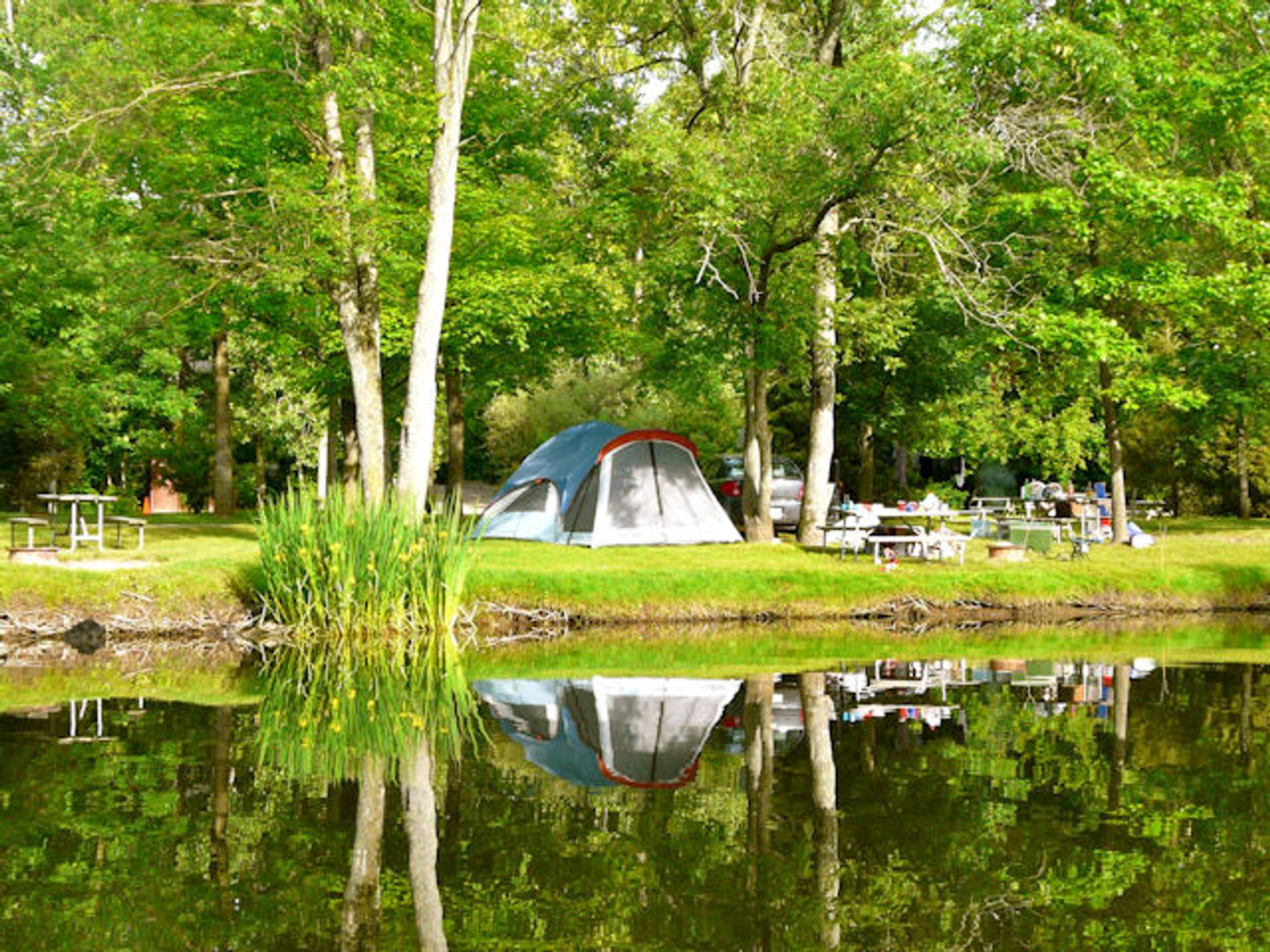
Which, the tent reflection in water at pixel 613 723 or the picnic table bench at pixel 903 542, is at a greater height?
the picnic table bench at pixel 903 542

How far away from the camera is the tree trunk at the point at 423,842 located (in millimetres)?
5110

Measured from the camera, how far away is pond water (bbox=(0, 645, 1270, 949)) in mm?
5152

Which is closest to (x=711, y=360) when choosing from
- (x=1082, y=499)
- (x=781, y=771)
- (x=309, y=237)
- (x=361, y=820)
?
(x=309, y=237)

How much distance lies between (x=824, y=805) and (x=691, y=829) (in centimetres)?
87

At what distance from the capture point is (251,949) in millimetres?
4816

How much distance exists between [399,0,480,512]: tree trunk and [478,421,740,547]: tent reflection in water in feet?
9.36

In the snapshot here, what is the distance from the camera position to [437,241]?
1742 centimetres

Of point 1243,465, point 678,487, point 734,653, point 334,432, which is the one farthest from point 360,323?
point 1243,465

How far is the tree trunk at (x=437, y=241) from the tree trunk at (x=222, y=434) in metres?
9.81

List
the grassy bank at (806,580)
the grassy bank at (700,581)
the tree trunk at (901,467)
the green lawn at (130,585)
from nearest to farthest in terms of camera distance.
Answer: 1. the green lawn at (130,585)
2. the grassy bank at (700,581)
3. the grassy bank at (806,580)
4. the tree trunk at (901,467)

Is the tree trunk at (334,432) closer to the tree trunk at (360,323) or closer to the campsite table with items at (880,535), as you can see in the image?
the tree trunk at (360,323)

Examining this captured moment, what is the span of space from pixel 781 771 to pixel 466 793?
1853mm

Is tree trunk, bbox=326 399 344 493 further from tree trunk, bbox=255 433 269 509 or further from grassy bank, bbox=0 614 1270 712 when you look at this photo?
grassy bank, bbox=0 614 1270 712

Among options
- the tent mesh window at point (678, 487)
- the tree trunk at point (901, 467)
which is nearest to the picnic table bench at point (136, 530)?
the tent mesh window at point (678, 487)
